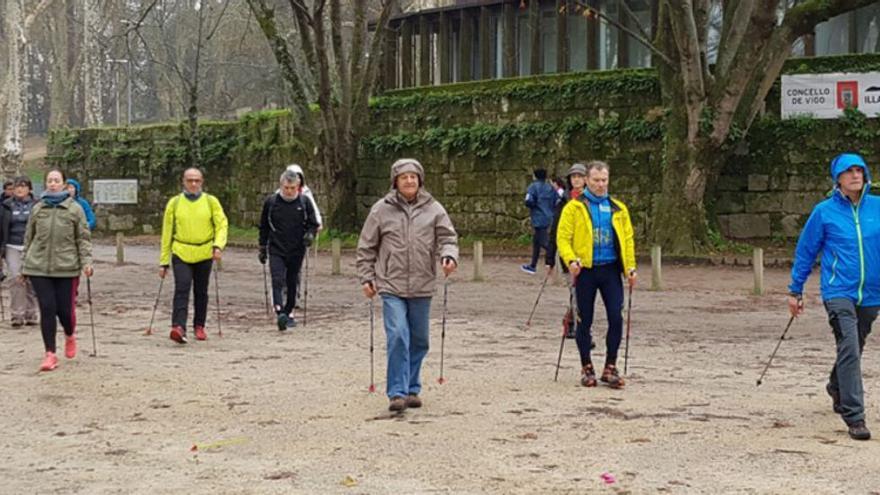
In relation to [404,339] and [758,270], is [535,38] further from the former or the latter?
[404,339]

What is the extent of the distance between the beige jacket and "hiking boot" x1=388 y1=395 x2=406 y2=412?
0.71 meters

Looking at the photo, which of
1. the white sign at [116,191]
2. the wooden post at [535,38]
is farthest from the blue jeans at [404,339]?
the white sign at [116,191]

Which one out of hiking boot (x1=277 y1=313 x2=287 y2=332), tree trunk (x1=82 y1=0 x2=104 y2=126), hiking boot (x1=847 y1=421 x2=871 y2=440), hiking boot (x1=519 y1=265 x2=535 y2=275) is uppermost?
tree trunk (x1=82 y1=0 x2=104 y2=126)

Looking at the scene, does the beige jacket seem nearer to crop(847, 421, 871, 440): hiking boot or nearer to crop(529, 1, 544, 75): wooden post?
crop(847, 421, 871, 440): hiking boot

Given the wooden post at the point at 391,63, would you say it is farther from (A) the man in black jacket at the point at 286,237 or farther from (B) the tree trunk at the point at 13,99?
(A) the man in black jacket at the point at 286,237

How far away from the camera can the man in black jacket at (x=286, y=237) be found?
13.4 meters

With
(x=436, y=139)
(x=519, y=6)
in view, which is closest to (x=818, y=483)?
(x=436, y=139)

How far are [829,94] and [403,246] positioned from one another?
17.9 metres

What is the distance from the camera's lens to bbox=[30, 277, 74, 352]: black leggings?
34.2ft

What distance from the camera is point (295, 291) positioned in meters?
13.5

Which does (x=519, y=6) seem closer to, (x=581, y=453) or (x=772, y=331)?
(x=772, y=331)

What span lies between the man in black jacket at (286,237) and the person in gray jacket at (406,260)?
16.2 feet

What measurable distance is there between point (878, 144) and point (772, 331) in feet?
39.0

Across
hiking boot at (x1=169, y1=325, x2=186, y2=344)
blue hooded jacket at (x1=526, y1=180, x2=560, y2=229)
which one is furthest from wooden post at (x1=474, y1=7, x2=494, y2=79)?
hiking boot at (x1=169, y1=325, x2=186, y2=344)
